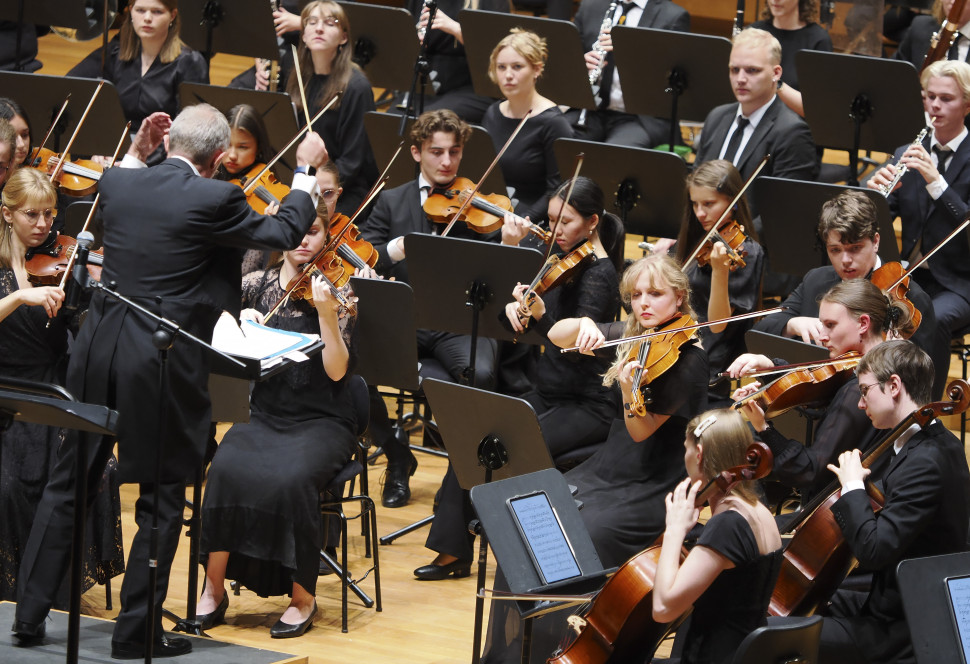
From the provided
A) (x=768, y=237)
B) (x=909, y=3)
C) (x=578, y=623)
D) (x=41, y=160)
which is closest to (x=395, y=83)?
(x=41, y=160)

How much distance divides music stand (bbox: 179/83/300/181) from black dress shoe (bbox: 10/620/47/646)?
236cm

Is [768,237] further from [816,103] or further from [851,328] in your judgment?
[851,328]

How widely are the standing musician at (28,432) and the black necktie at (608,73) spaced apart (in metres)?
2.79

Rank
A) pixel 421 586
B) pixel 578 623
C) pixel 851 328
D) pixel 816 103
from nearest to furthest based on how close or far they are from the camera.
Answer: pixel 578 623 → pixel 851 328 → pixel 421 586 → pixel 816 103

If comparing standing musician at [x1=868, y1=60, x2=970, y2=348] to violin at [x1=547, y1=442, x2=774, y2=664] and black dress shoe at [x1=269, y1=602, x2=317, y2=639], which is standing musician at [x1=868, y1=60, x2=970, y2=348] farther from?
black dress shoe at [x1=269, y1=602, x2=317, y2=639]

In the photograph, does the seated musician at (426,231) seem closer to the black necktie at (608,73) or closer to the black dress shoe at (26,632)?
the black necktie at (608,73)

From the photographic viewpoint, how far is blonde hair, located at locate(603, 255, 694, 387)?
351 centimetres

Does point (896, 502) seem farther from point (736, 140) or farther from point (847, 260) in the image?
point (736, 140)

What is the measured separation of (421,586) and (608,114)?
8.77 ft

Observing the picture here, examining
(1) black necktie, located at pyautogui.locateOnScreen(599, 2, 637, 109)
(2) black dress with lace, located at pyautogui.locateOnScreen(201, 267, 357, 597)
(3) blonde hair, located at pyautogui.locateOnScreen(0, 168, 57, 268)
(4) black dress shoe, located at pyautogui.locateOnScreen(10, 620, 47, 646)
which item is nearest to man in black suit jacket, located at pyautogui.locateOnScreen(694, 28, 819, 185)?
(1) black necktie, located at pyautogui.locateOnScreen(599, 2, 637, 109)

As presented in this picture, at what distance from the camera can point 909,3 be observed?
6184 millimetres

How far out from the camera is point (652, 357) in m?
3.46

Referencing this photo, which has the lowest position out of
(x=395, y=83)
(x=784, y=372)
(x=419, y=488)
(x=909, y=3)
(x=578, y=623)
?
(x=419, y=488)

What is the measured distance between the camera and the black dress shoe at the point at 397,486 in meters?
4.75
